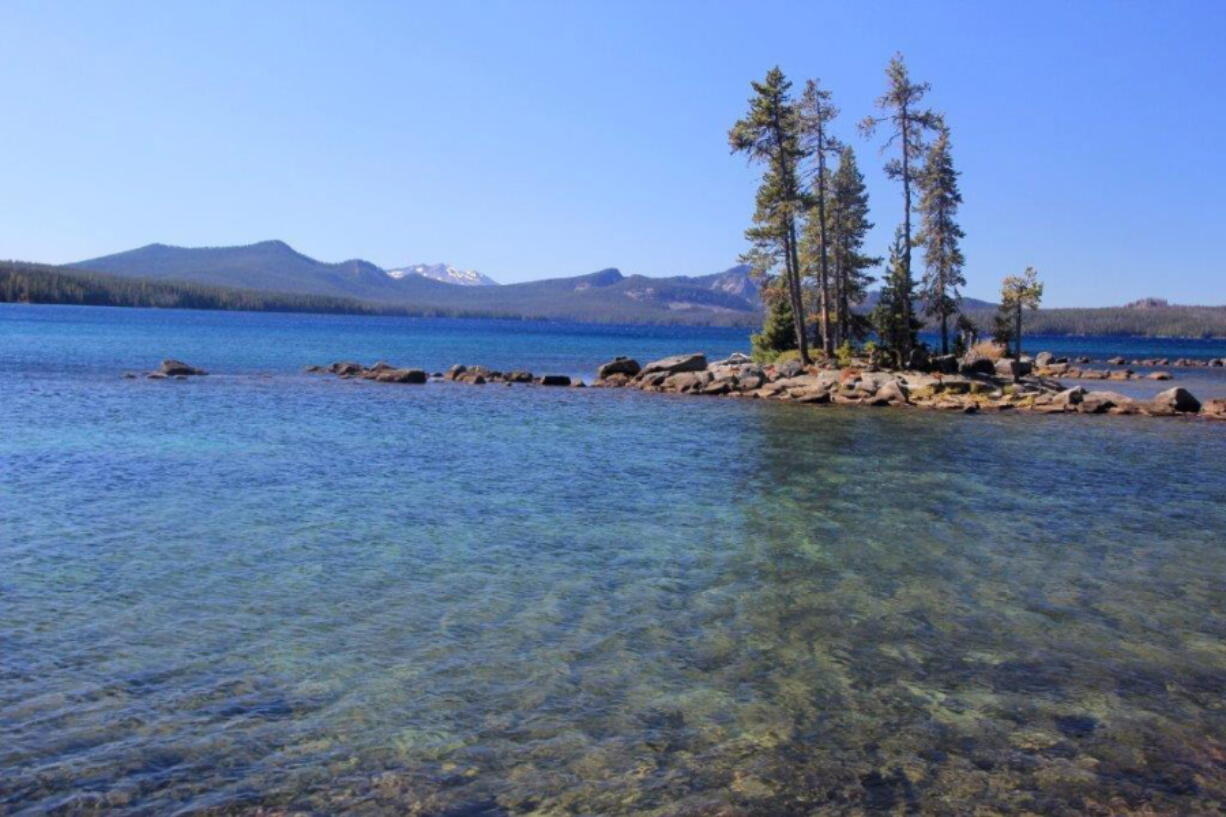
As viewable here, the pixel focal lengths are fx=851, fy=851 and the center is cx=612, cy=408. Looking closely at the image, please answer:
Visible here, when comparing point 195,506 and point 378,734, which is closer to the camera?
point 378,734

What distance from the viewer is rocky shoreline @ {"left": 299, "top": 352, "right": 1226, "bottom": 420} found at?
39.2m

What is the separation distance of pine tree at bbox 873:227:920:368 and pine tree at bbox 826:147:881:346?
29.7 ft

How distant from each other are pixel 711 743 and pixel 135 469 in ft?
57.4

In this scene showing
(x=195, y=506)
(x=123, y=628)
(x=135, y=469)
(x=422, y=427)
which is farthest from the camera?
(x=422, y=427)

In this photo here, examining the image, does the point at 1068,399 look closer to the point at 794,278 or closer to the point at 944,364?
the point at 944,364

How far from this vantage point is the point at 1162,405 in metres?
38.7

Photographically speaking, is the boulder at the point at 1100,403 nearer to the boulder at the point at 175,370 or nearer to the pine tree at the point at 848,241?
the pine tree at the point at 848,241

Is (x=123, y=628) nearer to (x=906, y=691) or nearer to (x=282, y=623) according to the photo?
(x=282, y=623)

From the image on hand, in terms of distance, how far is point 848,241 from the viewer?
62.0 metres

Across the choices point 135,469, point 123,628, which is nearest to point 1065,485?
point 123,628

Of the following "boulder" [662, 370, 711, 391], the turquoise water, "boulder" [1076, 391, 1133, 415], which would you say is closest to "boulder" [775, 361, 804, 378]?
"boulder" [662, 370, 711, 391]

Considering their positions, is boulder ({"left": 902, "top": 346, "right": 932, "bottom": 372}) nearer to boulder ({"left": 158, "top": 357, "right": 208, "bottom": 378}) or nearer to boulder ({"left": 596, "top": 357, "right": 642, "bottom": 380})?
→ boulder ({"left": 596, "top": 357, "right": 642, "bottom": 380})

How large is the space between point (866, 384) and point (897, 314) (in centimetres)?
748

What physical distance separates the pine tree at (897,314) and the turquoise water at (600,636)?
83.4 feet
